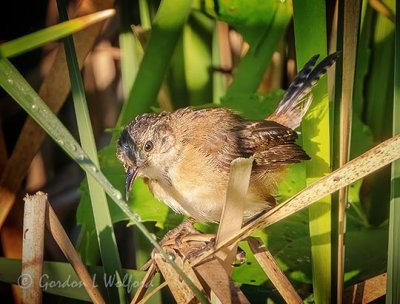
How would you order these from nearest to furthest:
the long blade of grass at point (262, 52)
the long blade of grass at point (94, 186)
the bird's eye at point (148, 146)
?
the long blade of grass at point (94, 186) → the bird's eye at point (148, 146) → the long blade of grass at point (262, 52)

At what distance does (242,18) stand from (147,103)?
0.57 m

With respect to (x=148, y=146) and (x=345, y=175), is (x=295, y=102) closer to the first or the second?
(x=148, y=146)

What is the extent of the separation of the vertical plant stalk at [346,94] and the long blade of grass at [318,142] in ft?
0.13

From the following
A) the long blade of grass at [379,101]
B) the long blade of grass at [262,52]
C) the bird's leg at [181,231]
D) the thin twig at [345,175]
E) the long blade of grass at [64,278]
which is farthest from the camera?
the long blade of grass at [379,101]

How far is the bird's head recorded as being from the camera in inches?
106

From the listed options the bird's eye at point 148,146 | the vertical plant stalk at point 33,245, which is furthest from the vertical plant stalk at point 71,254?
the bird's eye at point 148,146

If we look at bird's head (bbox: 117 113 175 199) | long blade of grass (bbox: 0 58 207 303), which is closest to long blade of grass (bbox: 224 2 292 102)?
bird's head (bbox: 117 113 175 199)

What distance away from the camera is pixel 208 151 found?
2.87 meters

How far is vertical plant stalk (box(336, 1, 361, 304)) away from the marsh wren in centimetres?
36

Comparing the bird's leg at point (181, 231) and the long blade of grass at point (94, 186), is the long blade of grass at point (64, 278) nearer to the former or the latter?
the long blade of grass at point (94, 186)

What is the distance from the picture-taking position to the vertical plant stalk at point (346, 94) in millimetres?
2178

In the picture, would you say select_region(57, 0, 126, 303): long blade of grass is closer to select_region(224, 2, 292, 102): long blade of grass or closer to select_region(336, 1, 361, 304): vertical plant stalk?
select_region(336, 1, 361, 304): vertical plant stalk

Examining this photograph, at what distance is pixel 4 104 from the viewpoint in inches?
150

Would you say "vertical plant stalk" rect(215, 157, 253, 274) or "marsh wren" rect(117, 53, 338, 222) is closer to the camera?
"vertical plant stalk" rect(215, 157, 253, 274)
